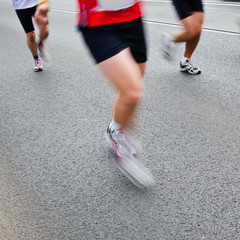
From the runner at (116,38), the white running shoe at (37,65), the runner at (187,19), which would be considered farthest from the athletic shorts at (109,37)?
the white running shoe at (37,65)

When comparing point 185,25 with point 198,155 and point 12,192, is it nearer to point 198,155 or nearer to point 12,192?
point 198,155

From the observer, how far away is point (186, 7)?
3.44 meters

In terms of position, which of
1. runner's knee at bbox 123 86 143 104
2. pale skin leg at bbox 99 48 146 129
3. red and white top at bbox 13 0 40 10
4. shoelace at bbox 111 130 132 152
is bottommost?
shoelace at bbox 111 130 132 152

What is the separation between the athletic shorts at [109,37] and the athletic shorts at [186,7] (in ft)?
4.70

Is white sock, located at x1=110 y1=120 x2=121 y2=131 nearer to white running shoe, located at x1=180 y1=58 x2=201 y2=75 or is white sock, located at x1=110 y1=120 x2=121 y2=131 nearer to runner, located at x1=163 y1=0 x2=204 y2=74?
runner, located at x1=163 y1=0 x2=204 y2=74

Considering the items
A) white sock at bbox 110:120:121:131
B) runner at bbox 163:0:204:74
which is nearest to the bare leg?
runner at bbox 163:0:204:74

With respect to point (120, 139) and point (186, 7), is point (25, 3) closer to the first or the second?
point (186, 7)

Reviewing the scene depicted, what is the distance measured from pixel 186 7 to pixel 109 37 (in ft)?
5.78

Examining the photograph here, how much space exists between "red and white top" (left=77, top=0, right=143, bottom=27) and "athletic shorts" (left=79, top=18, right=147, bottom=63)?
30 mm

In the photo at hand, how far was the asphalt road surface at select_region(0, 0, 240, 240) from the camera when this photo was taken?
214 centimetres

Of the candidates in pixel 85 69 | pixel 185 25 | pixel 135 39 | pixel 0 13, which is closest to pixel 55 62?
pixel 85 69

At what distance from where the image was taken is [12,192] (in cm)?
253

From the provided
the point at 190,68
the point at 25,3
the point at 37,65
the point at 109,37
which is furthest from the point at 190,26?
the point at 37,65

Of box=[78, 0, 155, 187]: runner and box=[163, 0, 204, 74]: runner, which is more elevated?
box=[78, 0, 155, 187]: runner
